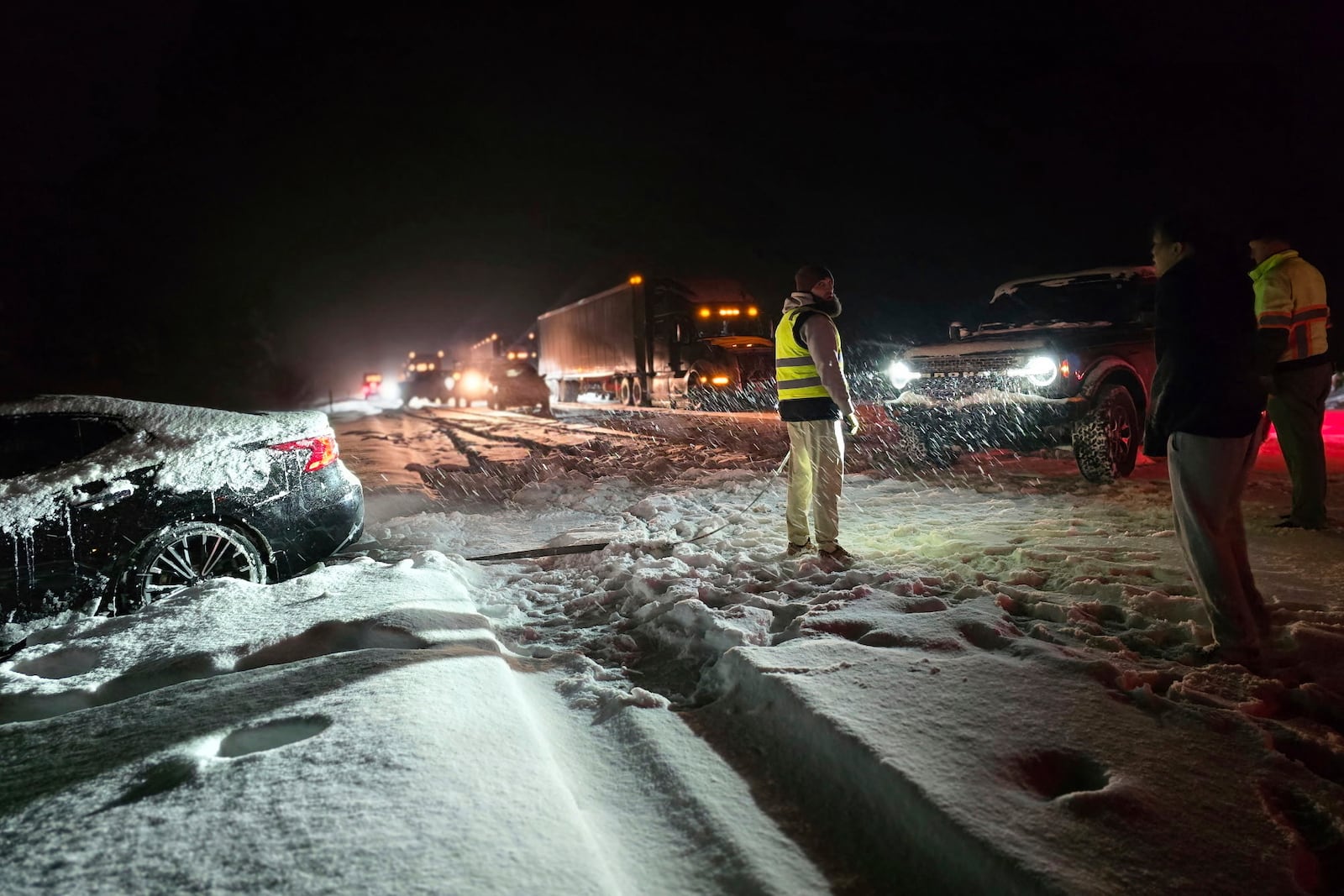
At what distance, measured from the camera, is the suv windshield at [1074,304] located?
818cm

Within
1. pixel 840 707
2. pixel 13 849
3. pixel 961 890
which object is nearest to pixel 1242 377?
pixel 840 707

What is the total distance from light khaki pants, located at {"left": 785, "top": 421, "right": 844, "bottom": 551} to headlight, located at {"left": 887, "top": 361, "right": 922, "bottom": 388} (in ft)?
12.0

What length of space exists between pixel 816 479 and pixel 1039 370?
3.64m

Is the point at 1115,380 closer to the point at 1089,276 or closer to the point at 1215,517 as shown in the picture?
the point at 1089,276

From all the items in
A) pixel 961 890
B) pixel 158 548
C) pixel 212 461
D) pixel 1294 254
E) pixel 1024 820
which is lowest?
pixel 961 890

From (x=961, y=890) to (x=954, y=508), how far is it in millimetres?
5259

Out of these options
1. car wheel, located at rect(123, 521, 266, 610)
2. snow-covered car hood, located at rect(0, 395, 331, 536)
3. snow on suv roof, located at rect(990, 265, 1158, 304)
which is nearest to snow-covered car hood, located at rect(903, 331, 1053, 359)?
snow on suv roof, located at rect(990, 265, 1158, 304)

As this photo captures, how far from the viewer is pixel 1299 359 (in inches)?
197

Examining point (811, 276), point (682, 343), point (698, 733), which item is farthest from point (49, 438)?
point (682, 343)

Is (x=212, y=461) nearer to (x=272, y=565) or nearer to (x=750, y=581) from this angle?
(x=272, y=565)

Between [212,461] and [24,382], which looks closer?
[212,461]

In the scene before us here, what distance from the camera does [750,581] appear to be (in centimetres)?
470

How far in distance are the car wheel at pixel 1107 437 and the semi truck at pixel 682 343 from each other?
1350 cm

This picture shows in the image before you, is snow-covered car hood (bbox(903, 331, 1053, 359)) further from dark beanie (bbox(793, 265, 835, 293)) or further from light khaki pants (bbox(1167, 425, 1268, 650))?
light khaki pants (bbox(1167, 425, 1268, 650))
